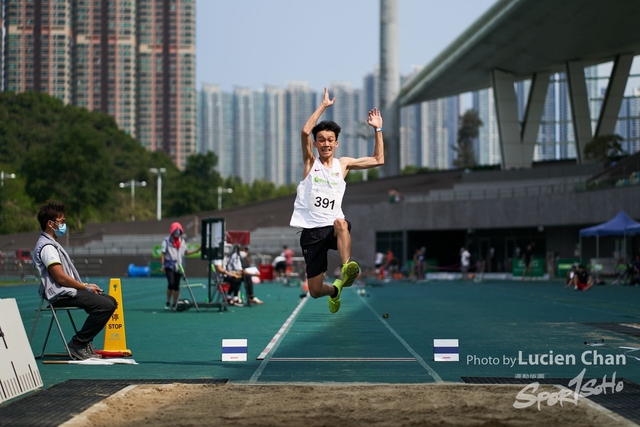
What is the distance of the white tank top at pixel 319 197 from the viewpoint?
9938 mm

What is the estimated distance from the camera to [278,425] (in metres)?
6.67

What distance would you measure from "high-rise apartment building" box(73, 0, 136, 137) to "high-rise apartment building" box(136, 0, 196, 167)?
2560 mm

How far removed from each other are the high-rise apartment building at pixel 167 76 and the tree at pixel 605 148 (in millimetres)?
95170

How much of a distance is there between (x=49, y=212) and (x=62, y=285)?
0.86 m

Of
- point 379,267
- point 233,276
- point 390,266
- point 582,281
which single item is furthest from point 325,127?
point 390,266

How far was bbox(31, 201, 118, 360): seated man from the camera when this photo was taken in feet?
34.8

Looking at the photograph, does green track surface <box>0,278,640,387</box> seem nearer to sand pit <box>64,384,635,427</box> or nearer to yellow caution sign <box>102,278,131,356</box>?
yellow caution sign <box>102,278,131,356</box>

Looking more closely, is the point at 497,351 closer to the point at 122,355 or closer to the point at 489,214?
the point at 122,355

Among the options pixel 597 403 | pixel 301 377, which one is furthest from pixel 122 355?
pixel 597 403

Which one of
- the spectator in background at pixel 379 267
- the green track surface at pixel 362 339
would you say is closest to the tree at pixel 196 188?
the spectator in background at pixel 379 267

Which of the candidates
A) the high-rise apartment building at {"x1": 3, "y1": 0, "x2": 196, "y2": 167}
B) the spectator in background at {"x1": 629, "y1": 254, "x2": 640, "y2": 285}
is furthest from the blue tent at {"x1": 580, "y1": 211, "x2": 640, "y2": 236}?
the high-rise apartment building at {"x1": 3, "y1": 0, "x2": 196, "y2": 167}

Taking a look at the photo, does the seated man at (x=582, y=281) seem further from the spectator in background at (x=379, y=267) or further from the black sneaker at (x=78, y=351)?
the black sneaker at (x=78, y=351)

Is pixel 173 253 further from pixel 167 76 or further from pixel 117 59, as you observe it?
pixel 167 76

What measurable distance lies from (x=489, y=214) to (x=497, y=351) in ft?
152
